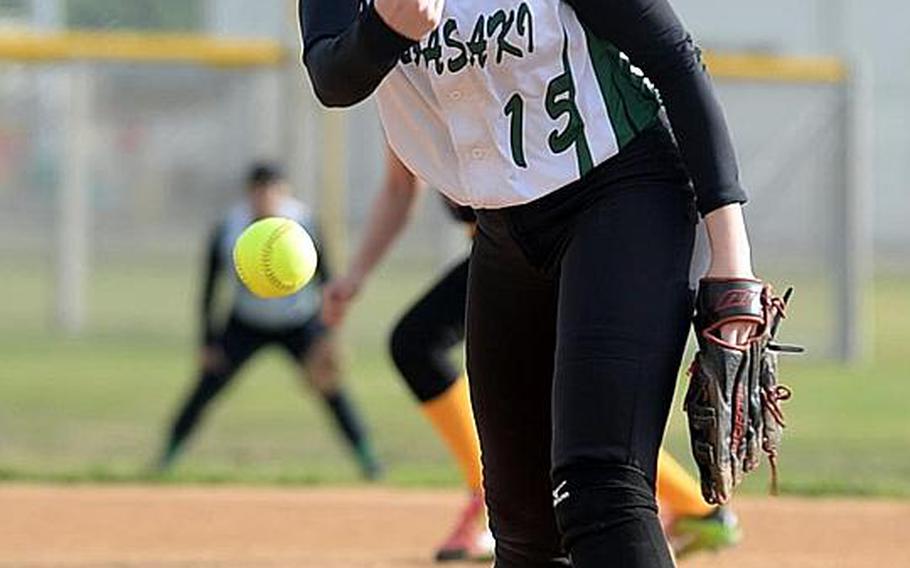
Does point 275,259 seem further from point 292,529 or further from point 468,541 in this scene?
point 292,529

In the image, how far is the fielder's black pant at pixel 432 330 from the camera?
581 centimetres

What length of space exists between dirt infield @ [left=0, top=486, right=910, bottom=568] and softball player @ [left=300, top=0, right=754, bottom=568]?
250 cm

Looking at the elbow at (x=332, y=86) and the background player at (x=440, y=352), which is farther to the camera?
the background player at (x=440, y=352)

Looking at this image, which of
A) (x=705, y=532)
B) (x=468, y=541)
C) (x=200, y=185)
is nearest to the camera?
(x=705, y=532)

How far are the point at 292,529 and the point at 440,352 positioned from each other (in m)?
1.75

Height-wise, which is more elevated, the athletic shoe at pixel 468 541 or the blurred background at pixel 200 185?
the athletic shoe at pixel 468 541

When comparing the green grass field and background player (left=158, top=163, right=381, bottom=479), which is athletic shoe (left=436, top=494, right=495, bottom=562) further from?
background player (left=158, top=163, right=381, bottom=479)

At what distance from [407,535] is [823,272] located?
999cm

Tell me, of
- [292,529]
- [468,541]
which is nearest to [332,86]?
[468,541]

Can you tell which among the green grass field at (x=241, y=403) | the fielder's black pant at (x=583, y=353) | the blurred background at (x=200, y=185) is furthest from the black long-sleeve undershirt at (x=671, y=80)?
the blurred background at (x=200, y=185)

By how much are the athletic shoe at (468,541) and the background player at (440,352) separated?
0.75ft

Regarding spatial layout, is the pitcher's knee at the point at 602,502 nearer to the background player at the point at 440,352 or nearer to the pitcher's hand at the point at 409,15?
the pitcher's hand at the point at 409,15

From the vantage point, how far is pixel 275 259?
397 cm

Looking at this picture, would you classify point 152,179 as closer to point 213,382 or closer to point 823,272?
point 823,272
